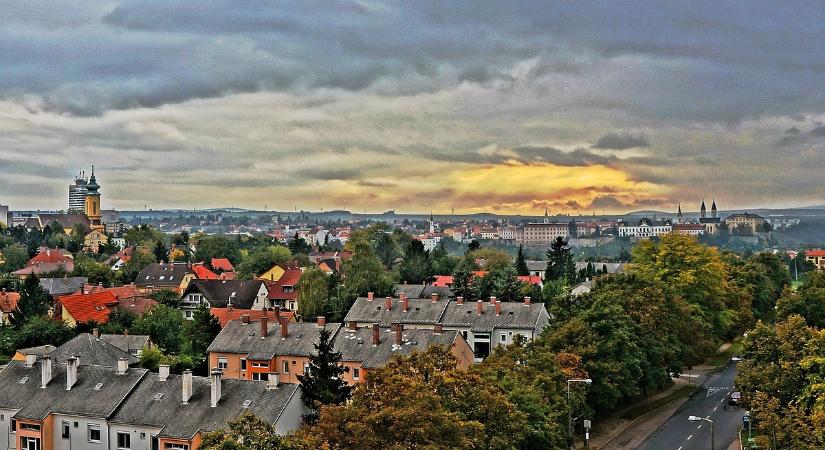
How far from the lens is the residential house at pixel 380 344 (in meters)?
66.9

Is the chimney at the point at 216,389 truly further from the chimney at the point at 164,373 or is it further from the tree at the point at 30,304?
the tree at the point at 30,304

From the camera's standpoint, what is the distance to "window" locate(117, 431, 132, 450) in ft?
161

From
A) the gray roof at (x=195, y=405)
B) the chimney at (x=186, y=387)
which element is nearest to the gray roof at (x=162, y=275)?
the gray roof at (x=195, y=405)

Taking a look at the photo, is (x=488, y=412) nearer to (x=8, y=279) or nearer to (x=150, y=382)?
(x=150, y=382)

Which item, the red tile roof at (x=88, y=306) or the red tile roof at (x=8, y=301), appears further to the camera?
the red tile roof at (x=8, y=301)

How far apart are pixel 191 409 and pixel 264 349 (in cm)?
2313

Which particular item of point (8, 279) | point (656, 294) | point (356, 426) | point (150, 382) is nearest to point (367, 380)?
point (356, 426)

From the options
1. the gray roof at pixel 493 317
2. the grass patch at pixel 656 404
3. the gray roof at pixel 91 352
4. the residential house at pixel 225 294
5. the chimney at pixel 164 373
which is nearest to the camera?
the chimney at pixel 164 373

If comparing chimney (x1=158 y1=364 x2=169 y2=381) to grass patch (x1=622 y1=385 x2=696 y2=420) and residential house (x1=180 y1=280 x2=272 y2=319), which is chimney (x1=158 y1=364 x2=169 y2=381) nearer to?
grass patch (x1=622 y1=385 x2=696 y2=420)

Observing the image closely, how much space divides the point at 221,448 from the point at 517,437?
607 inches

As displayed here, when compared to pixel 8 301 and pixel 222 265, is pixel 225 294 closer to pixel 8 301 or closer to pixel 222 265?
pixel 8 301

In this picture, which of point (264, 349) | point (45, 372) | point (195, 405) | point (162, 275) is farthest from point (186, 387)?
point (162, 275)

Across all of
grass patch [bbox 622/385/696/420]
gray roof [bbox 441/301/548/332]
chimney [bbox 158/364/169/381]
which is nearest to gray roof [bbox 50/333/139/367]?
chimney [bbox 158/364/169/381]

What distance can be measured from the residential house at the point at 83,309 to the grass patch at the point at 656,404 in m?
52.8
